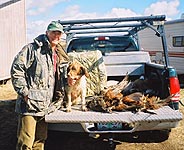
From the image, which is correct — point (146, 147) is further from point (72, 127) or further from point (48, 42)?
point (48, 42)

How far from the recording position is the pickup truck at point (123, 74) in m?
3.93

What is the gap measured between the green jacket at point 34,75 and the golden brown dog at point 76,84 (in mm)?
371

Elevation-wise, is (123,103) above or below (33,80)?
below

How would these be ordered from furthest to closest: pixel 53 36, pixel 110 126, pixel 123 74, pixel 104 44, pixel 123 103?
pixel 104 44 → pixel 123 74 → pixel 123 103 → pixel 110 126 → pixel 53 36

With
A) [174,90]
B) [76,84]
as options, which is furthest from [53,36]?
[174,90]

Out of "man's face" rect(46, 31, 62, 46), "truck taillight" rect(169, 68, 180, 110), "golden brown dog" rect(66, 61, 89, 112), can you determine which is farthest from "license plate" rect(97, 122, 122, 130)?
"man's face" rect(46, 31, 62, 46)

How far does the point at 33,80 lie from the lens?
3.79 m

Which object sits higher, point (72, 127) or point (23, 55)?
point (23, 55)

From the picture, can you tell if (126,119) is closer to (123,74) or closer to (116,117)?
(116,117)

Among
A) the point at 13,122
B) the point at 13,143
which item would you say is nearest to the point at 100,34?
the point at 13,122

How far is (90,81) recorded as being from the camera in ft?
18.3

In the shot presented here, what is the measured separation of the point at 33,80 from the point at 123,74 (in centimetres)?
262

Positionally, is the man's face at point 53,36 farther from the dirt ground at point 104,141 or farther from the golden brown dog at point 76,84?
the dirt ground at point 104,141

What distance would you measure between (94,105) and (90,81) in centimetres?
116
